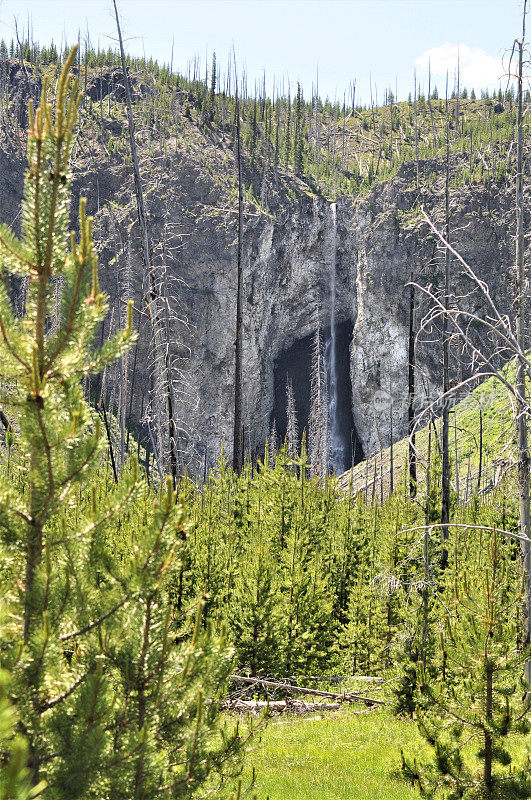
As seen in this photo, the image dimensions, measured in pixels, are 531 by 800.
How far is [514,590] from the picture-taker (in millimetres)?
10867

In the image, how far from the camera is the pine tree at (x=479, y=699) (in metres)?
6.84

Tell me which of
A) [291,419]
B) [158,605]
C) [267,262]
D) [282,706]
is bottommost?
[282,706]

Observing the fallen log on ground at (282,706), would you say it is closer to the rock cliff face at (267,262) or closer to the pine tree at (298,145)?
the rock cliff face at (267,262)

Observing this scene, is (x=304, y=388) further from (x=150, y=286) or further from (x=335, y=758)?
(x=335, y=758)

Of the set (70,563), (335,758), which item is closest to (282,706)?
(335,758)

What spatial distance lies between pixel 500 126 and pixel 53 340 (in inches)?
3047

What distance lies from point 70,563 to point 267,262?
63.3m

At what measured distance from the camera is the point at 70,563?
129 inches

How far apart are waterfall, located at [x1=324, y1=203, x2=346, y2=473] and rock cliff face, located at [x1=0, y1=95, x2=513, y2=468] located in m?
1.36

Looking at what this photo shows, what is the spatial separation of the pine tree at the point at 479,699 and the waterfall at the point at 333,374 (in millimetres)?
57604

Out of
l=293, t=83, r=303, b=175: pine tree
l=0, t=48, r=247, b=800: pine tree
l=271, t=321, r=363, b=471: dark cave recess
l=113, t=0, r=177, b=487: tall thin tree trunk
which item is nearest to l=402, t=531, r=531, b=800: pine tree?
l=0, t=48, r=247, b=800: pine tree

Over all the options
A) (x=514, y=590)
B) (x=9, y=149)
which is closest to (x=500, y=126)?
(x=9, y=149)

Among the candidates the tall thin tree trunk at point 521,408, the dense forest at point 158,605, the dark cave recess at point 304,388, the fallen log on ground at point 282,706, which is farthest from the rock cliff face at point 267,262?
the tall thin tree trunk at point 521,408

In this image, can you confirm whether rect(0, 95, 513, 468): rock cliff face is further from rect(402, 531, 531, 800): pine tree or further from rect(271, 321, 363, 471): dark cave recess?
rect(402, 531, 531, 800): pine tree
